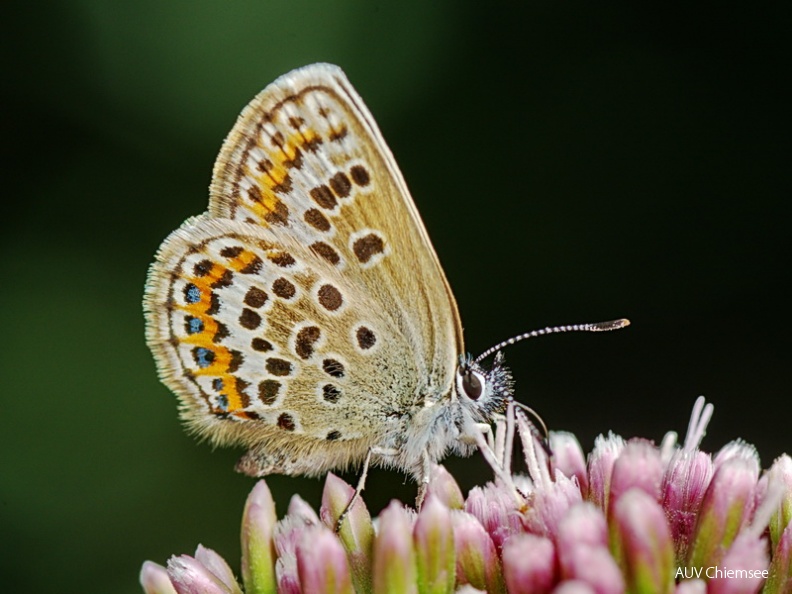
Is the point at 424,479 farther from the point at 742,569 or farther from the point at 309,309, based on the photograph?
the point at 742,569

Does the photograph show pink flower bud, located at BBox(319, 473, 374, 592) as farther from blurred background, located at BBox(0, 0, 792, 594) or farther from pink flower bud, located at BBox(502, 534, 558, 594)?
blurred background, located at BBox(0, 0, 792, 594)

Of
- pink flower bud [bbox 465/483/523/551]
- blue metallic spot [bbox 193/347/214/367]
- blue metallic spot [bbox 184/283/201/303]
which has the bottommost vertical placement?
pink flower bud [bbox 465/483/523/551]

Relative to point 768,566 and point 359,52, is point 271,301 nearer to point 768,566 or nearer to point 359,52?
point 768,566

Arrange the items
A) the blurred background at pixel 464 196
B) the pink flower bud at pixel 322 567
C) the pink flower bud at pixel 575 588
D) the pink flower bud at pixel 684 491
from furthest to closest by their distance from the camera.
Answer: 1. the blurred background at pixel 464 196
2. the pink flower bud at pixel 684 491
3. the pink flower bud at pixel 322 567
4. the pink flower bud at pixel 575 588

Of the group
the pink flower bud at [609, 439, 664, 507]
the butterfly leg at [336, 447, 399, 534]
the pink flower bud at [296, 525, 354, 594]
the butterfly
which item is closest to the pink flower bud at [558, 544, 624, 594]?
the pink flower bud at [609, 439, 664, 507]

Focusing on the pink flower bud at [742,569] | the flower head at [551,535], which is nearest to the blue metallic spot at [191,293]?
the flower head at [551,535]

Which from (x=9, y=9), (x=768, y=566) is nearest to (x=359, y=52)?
(x=9, y=9)

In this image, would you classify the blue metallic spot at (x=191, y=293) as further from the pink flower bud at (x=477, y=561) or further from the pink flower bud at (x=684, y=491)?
the pink flower bud at (x=684, y=491)

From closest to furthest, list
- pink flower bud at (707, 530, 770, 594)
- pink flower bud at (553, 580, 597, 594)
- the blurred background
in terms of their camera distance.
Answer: pink flower bud at (553, 580, 597, 594) < pink flower bud at (707, 530, 770, 594) < the blurred background
